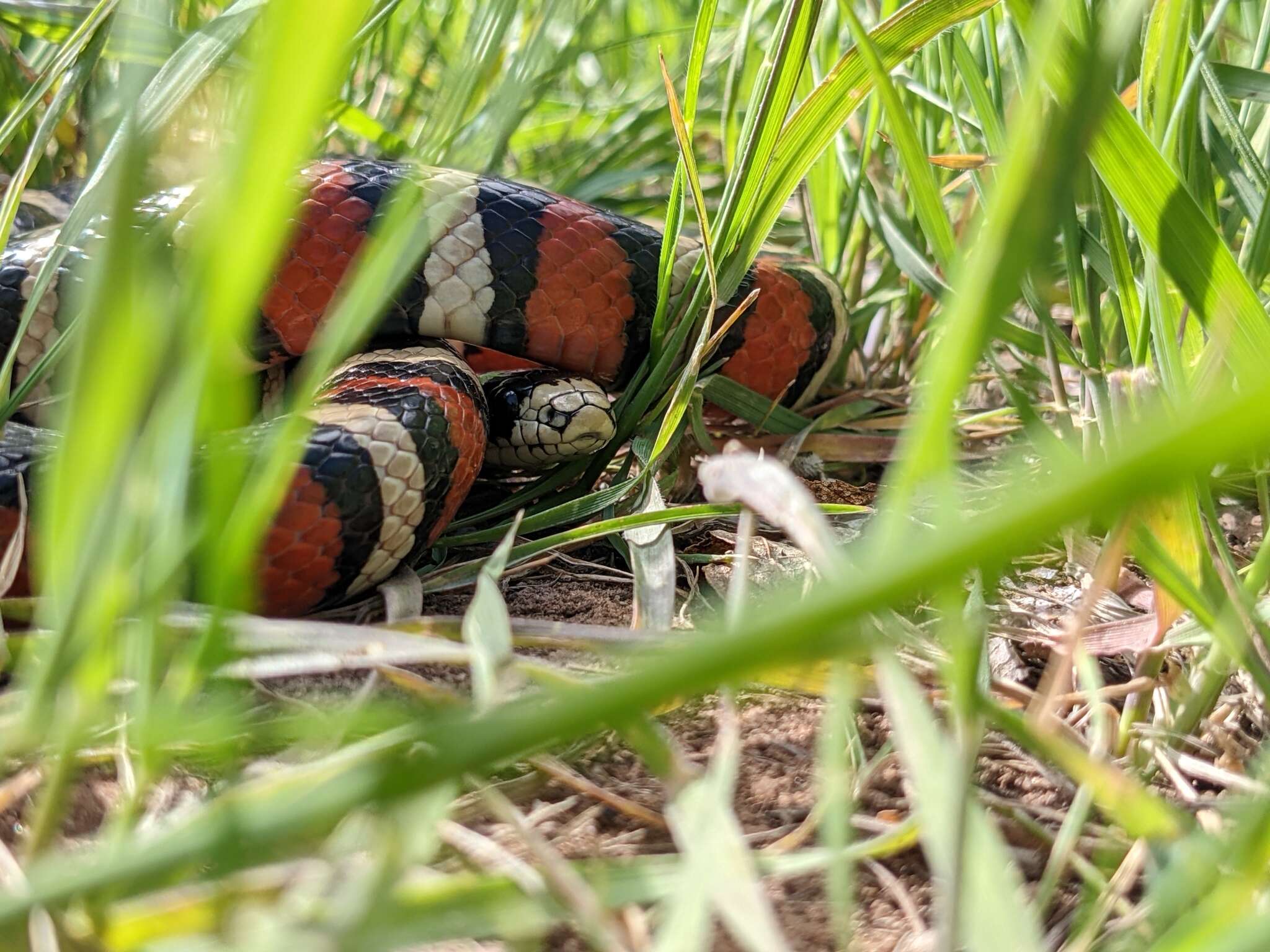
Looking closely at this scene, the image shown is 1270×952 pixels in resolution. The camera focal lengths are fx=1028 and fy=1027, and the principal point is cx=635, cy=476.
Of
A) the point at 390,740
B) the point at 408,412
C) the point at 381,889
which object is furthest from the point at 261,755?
the point at 408,412

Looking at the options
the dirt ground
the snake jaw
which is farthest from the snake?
the dirt ground

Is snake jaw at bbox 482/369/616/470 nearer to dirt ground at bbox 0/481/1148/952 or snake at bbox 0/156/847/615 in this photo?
snake at bbox 0/156/847/615

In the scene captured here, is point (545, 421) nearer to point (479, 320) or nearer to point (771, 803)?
point (479, 320)

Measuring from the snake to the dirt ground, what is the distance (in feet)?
1.70

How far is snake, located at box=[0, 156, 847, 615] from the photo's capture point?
1.54 meters

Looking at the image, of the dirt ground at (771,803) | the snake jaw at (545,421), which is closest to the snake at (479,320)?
the snake jaw at (545,421)

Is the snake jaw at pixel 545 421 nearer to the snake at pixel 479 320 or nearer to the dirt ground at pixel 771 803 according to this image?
the snake at pixel 479 320

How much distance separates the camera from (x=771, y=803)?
936 mm

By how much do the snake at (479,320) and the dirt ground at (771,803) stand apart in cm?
52

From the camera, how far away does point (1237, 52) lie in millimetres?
2258

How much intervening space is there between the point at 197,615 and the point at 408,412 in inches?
22.4

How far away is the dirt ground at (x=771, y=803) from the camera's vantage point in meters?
0.80

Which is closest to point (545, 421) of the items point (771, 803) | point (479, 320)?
point (479, 320)

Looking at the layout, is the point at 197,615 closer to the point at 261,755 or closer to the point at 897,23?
the point at 261,755
